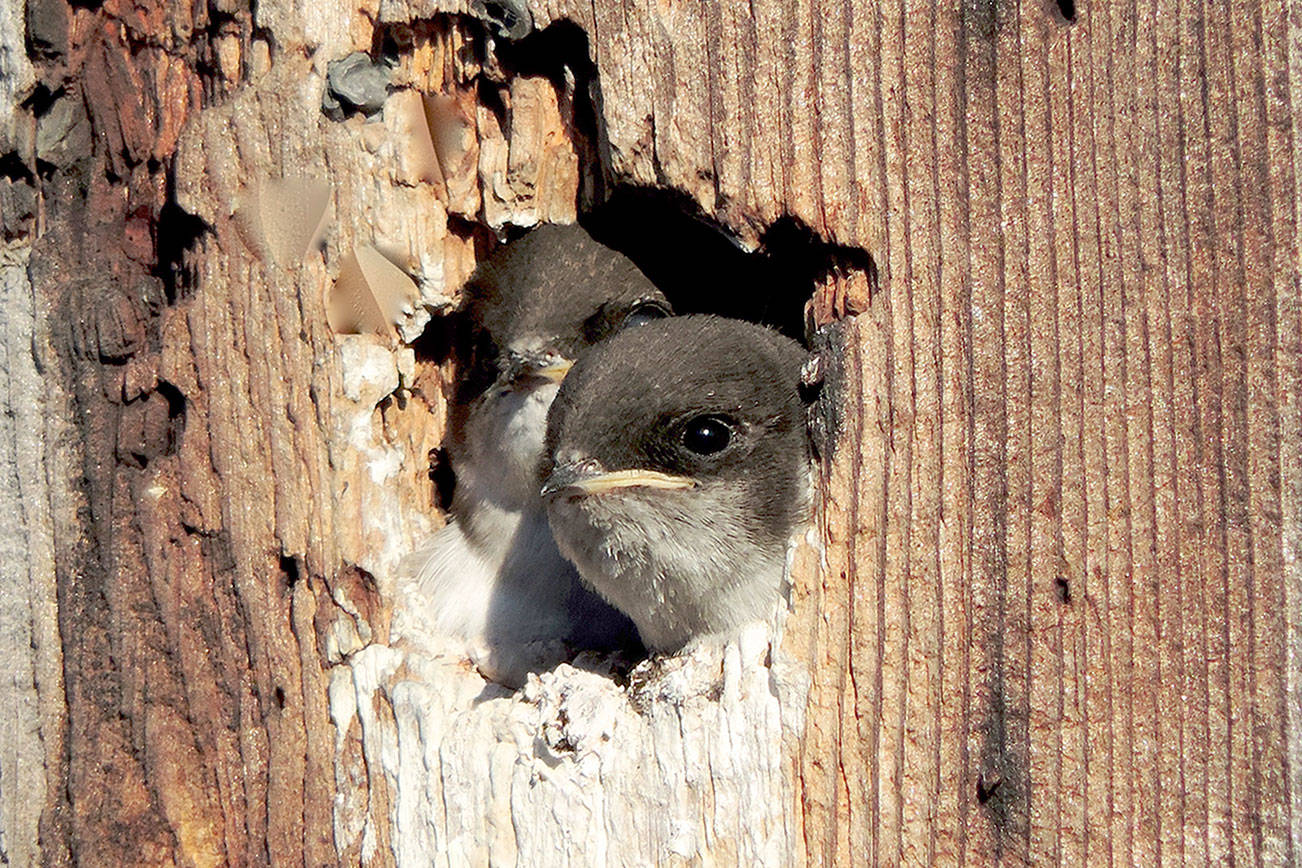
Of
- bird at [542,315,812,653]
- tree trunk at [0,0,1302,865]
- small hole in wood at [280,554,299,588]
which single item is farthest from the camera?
bird at [542,315,812,653]

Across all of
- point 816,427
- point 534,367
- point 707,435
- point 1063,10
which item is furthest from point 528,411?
point 1063,10

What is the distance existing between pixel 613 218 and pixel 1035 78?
40.5 inches

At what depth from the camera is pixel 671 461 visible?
6.73 feet

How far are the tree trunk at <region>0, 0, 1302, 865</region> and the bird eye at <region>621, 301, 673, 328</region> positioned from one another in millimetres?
409

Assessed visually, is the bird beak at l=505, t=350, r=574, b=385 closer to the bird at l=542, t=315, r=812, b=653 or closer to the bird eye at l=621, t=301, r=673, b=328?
the bird eye at l=621, t=301, r=673, b=328

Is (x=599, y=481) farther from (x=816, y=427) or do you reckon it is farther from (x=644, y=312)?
(x=644, y=312)

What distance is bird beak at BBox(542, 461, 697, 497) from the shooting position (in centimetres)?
201

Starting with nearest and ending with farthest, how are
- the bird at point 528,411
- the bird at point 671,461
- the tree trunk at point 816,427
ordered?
1. the tree trunk at point 816,427
2. the bird at point 671,461
3. the bird at point 528,411

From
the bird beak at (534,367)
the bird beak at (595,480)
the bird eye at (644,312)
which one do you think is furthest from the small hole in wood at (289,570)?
the bird eye at (644,312)

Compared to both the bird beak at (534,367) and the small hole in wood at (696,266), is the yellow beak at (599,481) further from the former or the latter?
the bird beak at (534,367)

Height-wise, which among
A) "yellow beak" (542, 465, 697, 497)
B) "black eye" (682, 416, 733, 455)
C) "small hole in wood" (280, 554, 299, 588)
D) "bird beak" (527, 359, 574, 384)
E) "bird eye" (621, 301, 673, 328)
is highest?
"bird eye" (621, 301, 673, 328)

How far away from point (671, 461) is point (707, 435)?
72 millimetres

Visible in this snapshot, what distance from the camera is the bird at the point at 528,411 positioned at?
237 centimetres

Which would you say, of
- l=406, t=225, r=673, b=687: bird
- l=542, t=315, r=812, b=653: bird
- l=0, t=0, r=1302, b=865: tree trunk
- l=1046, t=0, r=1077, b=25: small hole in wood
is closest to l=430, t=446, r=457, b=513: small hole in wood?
l=406, t=225, r=673, b=687: bird
